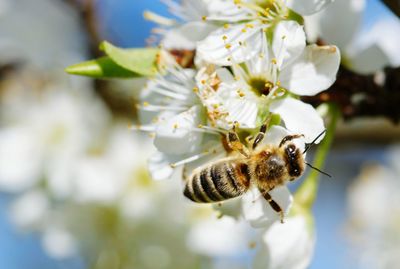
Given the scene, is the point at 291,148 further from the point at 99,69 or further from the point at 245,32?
the point at 99,69

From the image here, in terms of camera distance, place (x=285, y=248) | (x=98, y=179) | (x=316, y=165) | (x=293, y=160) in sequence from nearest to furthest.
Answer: (x=293, y=160), (x=285, y=248), (x=316, y=165), (x=98, y=179)

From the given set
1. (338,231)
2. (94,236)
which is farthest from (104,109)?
(338,231)

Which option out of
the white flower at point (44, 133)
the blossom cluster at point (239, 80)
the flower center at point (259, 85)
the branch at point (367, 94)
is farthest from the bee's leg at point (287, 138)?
the white flower at point (44, 133)

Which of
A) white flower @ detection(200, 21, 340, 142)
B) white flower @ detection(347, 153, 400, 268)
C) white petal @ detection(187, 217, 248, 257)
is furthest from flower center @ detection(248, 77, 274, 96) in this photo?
white flower @ detection(347, 153, 400, 268)

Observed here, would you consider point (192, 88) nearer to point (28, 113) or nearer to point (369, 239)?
point (28, 113)

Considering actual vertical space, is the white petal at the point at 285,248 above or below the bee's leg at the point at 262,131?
below

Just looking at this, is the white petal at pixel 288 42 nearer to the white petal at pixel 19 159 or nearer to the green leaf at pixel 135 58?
the green leaf at pixel 135 58

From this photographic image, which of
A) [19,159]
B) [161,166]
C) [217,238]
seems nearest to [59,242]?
[19,159]
